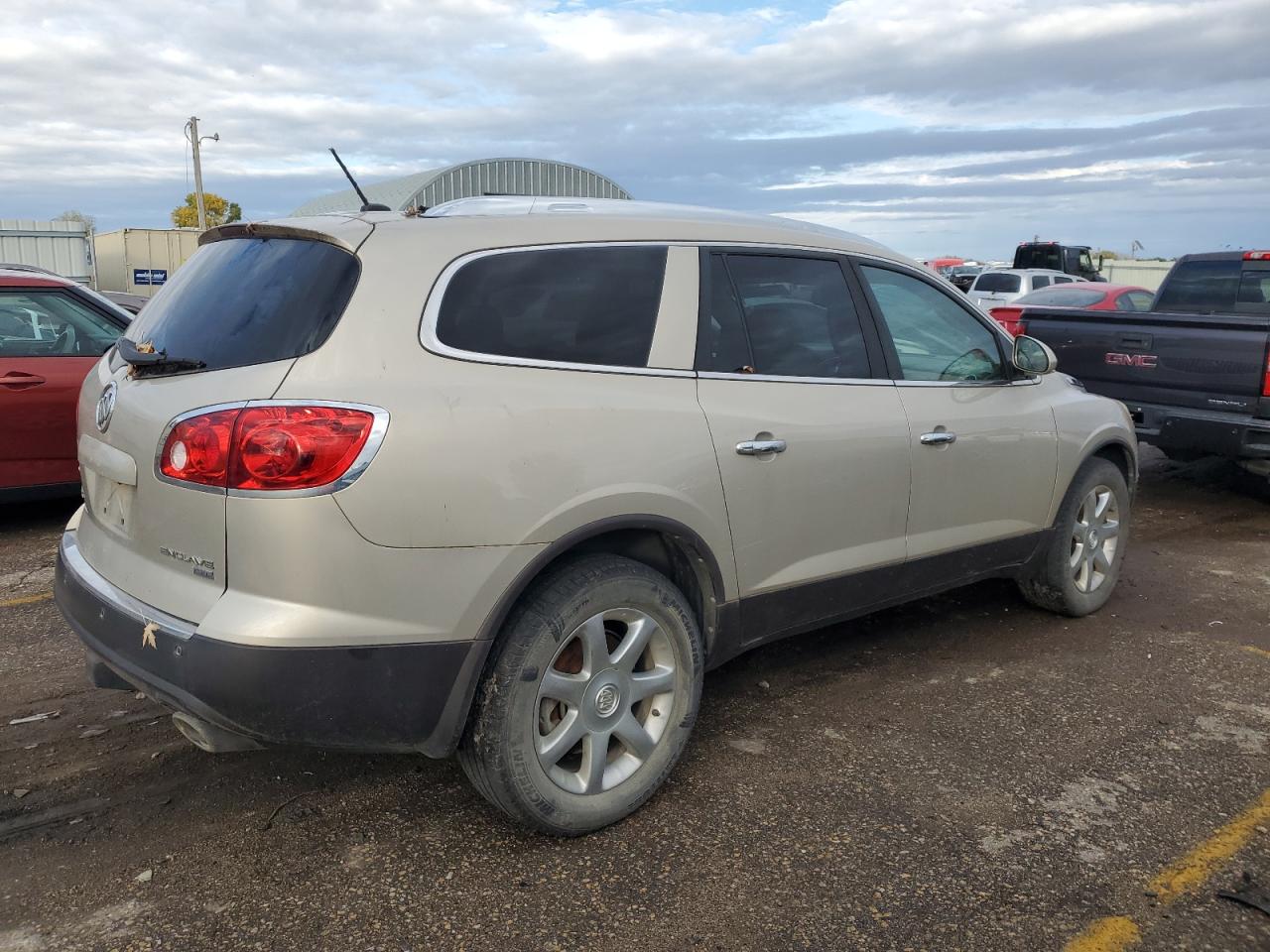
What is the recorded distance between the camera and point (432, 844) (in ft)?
9.91

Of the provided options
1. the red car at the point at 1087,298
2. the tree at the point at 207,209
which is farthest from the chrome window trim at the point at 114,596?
the tree at the point at 207,209

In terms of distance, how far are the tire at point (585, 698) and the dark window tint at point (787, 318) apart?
84 cm

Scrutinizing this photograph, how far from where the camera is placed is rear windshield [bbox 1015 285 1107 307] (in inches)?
552

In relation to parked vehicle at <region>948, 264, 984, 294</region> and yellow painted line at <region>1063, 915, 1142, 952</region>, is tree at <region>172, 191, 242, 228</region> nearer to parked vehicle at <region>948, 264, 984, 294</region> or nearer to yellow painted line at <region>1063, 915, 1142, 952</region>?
parked vehicle at <region>948, 264, 984, 294</region>

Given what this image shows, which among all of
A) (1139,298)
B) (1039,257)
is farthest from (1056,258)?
(1139,298)

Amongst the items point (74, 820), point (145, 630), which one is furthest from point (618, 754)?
point (74, 820)

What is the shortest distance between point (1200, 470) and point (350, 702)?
8825 millimetres

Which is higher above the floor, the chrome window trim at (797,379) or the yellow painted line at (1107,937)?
the chrome window trim at (797,379)

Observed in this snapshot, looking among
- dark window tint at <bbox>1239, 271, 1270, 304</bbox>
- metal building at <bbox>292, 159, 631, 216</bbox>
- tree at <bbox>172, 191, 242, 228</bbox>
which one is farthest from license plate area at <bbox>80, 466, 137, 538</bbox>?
tree at <bbox>172, 191, 242, 228</bbox>

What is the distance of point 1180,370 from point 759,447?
500 centimetres

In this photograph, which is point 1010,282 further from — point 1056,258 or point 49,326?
point 49,326

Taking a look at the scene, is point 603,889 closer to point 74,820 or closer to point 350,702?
point 350,702

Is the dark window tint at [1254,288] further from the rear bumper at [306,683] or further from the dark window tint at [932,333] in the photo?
the rear bumper at [306,683]

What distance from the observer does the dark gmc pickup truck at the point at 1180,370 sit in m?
6.70
